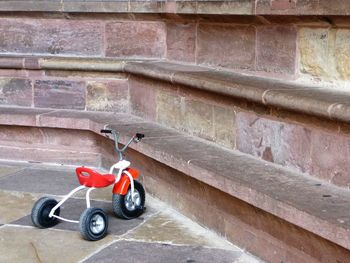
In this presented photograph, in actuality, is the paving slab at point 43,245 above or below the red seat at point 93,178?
below

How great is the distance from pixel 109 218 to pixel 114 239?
358 millimetres

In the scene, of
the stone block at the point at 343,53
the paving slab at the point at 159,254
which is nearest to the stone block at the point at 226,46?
the stone block at the point at 343,53

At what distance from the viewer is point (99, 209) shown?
3.54 meters

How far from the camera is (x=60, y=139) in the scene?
17.3 feet

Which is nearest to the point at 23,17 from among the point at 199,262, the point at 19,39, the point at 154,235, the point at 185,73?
the point at 19,39

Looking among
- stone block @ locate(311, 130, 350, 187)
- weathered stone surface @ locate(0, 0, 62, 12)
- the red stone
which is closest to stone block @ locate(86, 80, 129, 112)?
weathered stone surface @ locate(0, 0, 62, 12)

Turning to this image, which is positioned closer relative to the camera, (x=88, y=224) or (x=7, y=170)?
(x=88, y=224)

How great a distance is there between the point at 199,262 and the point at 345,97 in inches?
42.2

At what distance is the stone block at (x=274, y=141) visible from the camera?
3238 millimetres

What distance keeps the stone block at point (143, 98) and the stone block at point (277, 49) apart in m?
1.10

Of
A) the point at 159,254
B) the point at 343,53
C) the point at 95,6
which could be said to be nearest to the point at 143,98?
the point at 95,6

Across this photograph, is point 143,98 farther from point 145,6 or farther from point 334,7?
point 334,7

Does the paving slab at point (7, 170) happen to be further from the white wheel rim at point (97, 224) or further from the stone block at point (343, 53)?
the stone block at point (343, 53)

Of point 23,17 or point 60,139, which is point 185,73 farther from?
point 23,17
